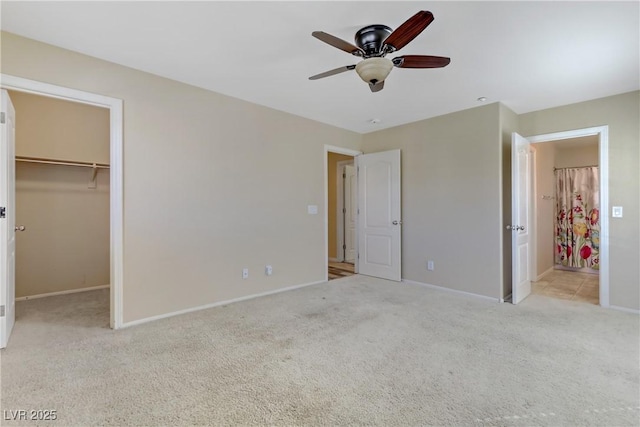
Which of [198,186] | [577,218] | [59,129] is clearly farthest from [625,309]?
[59,129]

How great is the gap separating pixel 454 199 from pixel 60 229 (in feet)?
17.5

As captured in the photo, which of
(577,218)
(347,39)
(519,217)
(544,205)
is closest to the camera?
(347,39)

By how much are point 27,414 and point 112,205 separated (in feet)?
5.61

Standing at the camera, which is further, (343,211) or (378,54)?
(343,211)

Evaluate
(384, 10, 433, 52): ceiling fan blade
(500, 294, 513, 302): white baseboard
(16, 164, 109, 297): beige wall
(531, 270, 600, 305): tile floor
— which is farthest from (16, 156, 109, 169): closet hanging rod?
(531, 270, 600, 305): tile floor

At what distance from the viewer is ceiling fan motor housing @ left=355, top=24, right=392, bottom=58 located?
2.16 metres

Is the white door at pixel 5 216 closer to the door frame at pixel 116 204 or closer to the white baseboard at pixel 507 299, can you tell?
the door frame at pixel 116 204

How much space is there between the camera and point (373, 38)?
7.24ft

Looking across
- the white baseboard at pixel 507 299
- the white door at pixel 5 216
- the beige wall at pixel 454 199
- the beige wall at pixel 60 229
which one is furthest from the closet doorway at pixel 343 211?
the white door at pixel 5 216

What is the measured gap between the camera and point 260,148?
3893mm

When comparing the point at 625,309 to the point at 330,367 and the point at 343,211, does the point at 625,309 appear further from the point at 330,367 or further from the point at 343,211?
the point at 343,211

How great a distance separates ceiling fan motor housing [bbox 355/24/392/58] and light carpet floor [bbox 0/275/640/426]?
232cm

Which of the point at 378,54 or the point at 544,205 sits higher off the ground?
the point at 378,54

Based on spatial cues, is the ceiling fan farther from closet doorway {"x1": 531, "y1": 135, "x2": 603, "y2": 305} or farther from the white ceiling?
closet doorway {"x1": 531, "y1": 135, "x2": 603, "y2": 305}
